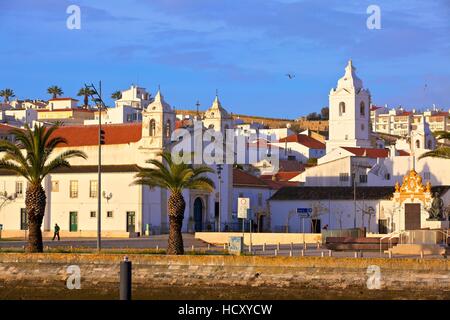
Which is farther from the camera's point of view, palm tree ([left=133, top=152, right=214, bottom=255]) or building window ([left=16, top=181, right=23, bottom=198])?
building window ([left=16, top=181, right=23, bottom=198])

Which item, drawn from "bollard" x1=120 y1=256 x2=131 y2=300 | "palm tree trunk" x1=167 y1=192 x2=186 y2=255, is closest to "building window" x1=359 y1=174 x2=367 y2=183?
"palm tree trunk" x1=167 y1=192 x2=186 y2=255

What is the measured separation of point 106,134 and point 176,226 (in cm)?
3174

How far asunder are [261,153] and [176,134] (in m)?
61.2

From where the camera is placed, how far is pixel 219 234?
65.9m

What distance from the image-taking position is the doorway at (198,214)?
78.0 metres

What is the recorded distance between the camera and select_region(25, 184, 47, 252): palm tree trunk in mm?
49188

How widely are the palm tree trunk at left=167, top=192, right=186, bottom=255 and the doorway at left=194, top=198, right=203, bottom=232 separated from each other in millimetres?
28171

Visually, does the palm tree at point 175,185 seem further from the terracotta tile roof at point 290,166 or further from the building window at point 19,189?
the terracotta tile roof at point 290,166

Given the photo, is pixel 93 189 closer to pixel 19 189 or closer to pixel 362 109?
pixel 19 189

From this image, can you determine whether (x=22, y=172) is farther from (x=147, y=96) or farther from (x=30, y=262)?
(x=147, y=96)

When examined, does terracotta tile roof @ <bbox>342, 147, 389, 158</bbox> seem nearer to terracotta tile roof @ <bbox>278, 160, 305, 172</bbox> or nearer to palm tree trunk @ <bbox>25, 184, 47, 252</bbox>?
terracotta tile roof @ <bbox>278, 160, 305, 172</bbox>

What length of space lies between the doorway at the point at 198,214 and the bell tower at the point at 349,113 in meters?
50.6
